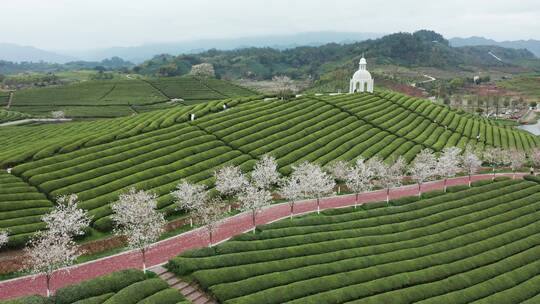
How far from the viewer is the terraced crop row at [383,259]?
40781 mm

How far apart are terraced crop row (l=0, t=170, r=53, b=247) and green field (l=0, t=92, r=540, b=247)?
1.22 metres

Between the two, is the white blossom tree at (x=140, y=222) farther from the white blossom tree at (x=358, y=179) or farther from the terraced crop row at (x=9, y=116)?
the terraced crop row at (x=9, y=116)

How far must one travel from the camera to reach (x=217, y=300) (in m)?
38.4

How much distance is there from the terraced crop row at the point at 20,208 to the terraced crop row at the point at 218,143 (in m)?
1.96

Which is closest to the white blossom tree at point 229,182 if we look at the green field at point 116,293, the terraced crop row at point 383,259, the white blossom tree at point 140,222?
the terraced crop row at point 383,259

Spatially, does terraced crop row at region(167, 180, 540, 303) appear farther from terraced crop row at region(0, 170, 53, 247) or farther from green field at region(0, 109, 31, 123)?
green field at region(0, 109, 31, 123)

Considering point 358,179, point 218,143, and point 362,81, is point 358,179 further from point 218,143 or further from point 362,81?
point 362,81

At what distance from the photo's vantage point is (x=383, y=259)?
47.8 metres

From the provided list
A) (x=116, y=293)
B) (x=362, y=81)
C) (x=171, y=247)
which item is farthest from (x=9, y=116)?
(x=116, y=293)

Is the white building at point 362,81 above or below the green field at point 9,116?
above

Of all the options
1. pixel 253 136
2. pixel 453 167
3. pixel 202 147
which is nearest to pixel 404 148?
pixel 453 167

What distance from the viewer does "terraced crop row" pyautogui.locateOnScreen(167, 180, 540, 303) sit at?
134 feet

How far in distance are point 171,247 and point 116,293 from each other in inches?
→ 531

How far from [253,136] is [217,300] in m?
52.2
